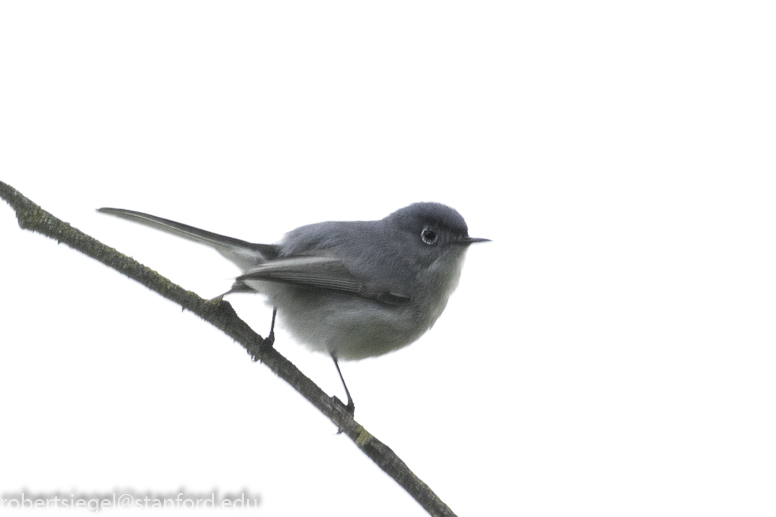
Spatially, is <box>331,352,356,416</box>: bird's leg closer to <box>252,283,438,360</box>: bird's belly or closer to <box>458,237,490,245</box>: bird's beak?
<box>252,283,438,360</box>: bird's belly

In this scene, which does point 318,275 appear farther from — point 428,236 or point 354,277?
point 428,236

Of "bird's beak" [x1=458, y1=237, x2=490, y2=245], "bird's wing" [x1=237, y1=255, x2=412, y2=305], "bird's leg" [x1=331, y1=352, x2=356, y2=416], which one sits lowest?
"bird's leg" [x1=331, y1=352, x2=356, y2=416]

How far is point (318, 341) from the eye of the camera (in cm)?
310

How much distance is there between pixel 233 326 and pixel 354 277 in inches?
33.3

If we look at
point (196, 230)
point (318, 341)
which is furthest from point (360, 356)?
point (196, 230)

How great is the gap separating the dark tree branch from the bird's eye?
119 centimetres

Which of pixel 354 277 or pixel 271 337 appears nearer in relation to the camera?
pixel 271 337

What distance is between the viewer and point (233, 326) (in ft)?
8.01

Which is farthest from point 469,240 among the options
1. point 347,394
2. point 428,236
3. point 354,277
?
point 347,394

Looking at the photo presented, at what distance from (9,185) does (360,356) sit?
164 cm

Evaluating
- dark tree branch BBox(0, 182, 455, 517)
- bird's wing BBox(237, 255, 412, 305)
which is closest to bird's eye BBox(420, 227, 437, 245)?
bird's wing BBox(237, 255, 412, 305)

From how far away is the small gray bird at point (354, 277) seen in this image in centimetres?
304

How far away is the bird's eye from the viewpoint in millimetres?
3488

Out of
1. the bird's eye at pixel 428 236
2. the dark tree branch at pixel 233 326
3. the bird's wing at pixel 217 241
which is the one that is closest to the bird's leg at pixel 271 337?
the dark tree branch at pixel 233 326
